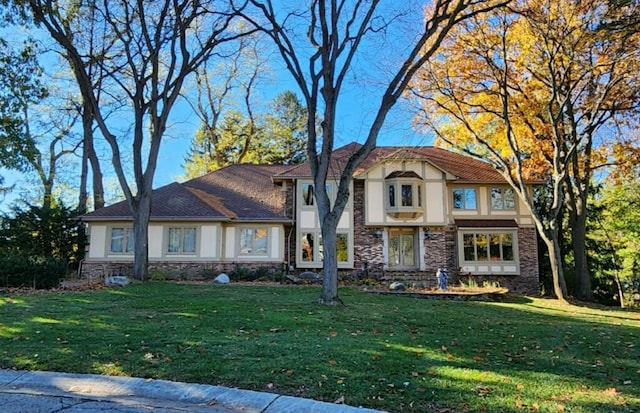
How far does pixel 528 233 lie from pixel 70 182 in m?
27.4

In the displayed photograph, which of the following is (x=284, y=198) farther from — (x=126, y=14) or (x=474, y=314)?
(x=474, y=314)

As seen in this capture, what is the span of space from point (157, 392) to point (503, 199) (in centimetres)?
2051

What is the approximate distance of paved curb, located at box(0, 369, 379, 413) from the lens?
3.78 m

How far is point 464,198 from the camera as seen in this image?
21766 millimetres

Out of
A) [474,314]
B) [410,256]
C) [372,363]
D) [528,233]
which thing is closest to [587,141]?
[528,233]

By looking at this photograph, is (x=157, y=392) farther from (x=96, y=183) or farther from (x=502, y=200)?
(x=96, y=183)

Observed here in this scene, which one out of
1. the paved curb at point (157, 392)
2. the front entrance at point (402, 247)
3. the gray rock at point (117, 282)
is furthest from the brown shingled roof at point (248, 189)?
the paved curb at point (157, 392)

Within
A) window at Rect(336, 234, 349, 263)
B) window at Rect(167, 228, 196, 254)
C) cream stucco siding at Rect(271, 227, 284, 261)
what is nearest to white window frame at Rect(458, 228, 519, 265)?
window at Rect(336, 234, 349, 263)

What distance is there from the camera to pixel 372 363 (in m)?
5.11

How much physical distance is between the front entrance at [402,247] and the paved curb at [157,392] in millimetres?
17520

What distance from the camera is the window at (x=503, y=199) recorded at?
21641 millimetres

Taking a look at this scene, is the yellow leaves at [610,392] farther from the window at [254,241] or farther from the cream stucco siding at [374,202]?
the window at [254,241]

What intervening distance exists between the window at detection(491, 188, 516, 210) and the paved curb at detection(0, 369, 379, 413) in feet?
64.9

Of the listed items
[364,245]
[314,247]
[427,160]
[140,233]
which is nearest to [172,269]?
[140,233]
